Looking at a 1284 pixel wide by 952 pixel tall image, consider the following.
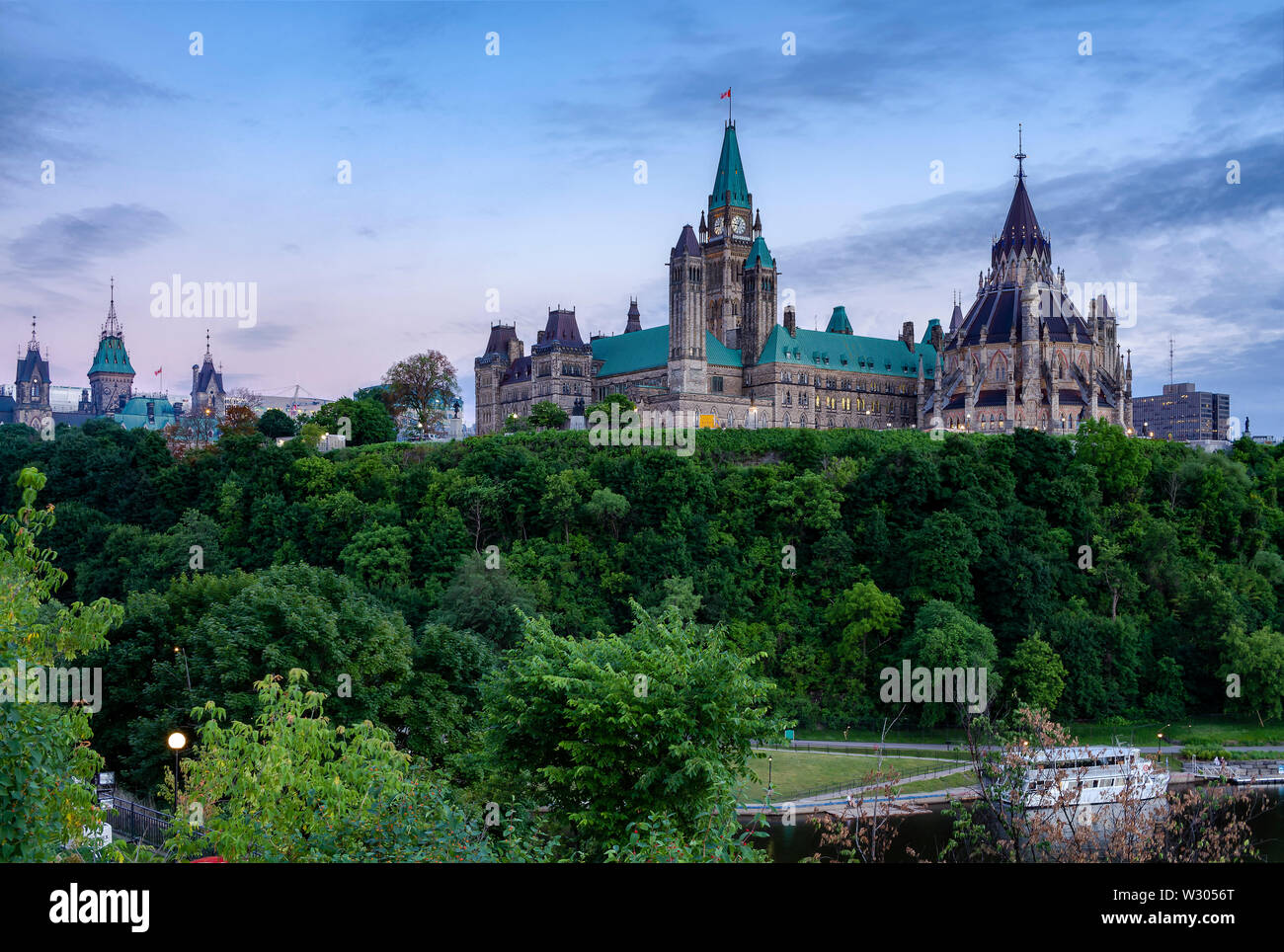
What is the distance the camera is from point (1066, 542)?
6256 centimetres

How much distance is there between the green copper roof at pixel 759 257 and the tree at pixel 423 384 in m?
28.3

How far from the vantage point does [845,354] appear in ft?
A: 319

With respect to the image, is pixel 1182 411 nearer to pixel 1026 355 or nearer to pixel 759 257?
pixel 1026 355

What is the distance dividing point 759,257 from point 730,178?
27.6 ft

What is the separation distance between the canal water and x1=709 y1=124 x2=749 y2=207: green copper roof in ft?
221

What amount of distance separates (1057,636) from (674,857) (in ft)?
Answer: 165

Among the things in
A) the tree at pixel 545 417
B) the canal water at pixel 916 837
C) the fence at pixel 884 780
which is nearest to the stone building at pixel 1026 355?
the tree at pixel 545 417

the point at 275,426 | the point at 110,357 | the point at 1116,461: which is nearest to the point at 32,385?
the point at 110,357

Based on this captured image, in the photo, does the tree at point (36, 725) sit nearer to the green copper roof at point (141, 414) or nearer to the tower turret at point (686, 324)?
the tower turret at point (686, 324)

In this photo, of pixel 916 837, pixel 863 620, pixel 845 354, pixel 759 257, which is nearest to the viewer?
pixel 916 837

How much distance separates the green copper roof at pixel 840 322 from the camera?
10626cm

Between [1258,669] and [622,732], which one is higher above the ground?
[622,732]

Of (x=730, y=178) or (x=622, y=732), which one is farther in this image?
(x=730, y=178)
